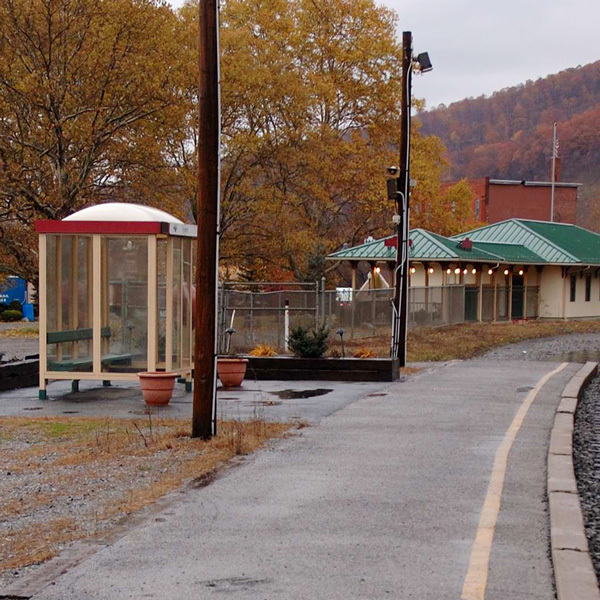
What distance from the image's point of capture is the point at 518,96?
152 m

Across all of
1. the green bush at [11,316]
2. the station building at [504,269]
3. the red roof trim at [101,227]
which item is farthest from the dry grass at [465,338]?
the green bush at [11,316]

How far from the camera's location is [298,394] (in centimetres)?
1762

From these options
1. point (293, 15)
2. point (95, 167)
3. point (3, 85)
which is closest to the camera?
point (3, 85)

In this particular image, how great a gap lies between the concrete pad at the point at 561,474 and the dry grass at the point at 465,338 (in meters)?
12.5

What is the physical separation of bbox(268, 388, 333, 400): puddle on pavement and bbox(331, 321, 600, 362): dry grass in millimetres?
5053

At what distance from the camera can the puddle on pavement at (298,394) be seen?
17125 millimetres

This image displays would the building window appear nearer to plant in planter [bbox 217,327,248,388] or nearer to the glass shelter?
plant in planter [bbox 217,327,248,388]

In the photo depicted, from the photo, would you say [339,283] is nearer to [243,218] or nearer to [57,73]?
[243,218]

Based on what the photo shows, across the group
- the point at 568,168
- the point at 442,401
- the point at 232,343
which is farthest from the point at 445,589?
the point at 568,168

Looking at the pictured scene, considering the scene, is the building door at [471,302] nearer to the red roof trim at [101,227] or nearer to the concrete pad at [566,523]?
the red roof trim at [101,227]

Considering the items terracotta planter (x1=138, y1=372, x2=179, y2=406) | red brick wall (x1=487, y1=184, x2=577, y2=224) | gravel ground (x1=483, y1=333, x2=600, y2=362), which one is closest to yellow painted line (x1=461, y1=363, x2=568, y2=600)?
terracotta planter (x1=138, y1=372, x2=179, y2=406)

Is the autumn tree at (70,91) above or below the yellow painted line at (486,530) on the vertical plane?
above

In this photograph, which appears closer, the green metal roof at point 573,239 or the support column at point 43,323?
the support column at point 43,323

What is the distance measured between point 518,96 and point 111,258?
466ft
